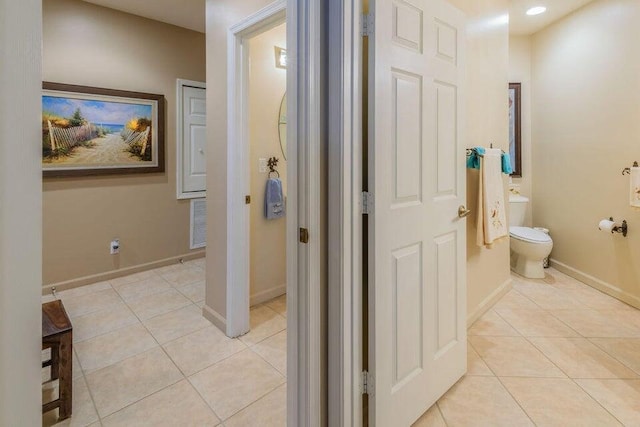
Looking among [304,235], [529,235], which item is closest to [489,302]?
[529,235]

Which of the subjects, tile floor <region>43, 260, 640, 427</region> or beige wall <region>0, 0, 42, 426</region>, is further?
tile floor <region>43, 260, 640, 427</region>

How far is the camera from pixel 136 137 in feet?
11.9

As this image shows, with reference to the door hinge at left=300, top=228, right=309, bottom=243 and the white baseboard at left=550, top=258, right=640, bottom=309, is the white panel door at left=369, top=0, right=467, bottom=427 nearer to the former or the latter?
the door hinge at left=300, top=228, right=309, bottom=243

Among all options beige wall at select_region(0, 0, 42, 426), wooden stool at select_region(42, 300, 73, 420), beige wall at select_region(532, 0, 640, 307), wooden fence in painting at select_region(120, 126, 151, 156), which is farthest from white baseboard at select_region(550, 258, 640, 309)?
wooden fence in painting at select_region(120, 126, 151, 156)

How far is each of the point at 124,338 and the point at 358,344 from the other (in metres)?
1.80

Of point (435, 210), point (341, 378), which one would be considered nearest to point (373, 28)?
point (435, 210)

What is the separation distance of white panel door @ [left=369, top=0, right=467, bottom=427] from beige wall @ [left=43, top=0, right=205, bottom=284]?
Result: 3.13m

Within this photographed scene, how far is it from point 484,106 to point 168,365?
9.03ft

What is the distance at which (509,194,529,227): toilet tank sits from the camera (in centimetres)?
384

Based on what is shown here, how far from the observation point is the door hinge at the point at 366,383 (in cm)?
143

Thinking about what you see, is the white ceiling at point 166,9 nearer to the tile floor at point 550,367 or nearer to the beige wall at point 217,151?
the beige wall at point 217,151

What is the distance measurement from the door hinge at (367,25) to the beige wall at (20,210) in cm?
106

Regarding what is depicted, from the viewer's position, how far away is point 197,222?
13.8ft

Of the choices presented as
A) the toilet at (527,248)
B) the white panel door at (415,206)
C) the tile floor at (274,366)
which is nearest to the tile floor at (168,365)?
the tile floor at (274,366)
